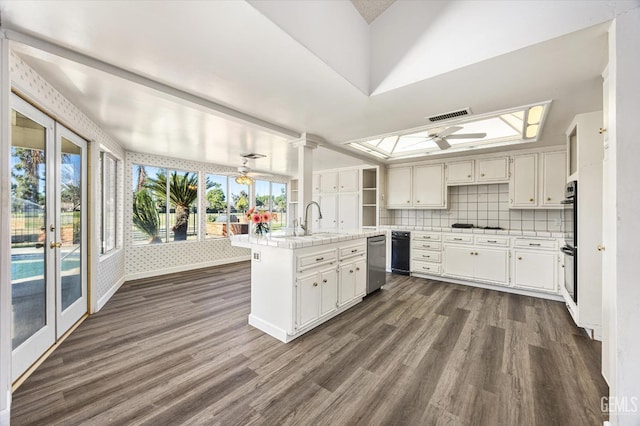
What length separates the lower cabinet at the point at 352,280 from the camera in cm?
310

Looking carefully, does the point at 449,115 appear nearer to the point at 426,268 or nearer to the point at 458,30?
the point at 458,30

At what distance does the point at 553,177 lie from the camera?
3906mm

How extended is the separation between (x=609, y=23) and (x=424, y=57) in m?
1.00

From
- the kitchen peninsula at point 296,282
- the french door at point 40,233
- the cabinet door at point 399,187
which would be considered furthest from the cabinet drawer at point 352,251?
the french door at point 40,233

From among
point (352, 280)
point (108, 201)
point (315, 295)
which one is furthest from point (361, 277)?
point (108, 201)

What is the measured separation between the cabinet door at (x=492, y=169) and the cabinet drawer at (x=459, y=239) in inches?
41.5

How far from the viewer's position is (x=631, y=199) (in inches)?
54.7

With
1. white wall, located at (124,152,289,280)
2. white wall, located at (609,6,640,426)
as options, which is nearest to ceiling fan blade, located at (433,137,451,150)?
white wall, located at (609,6,640,426)

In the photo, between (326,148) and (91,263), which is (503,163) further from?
(91,263)

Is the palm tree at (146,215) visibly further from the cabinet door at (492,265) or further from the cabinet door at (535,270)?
the cabinet door at (535,270)

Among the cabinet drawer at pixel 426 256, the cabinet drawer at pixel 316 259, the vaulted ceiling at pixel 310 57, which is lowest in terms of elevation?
the cabinet drawer at pixel 426 256

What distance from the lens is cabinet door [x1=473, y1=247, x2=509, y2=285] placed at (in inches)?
158

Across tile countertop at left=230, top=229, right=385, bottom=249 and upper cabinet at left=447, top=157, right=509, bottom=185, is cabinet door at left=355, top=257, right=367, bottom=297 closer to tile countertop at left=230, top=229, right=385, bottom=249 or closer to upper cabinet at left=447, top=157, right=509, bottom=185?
tile countertop at left=230, top=229, right=385, bottom=249

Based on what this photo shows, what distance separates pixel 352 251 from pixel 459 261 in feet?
7.59
